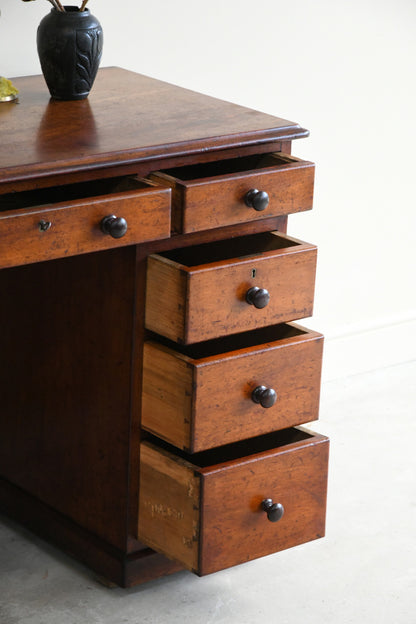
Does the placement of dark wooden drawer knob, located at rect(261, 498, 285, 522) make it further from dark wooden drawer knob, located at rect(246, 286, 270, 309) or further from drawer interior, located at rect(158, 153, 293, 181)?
drawer interior, located at rect(158, 153, 293, 181)

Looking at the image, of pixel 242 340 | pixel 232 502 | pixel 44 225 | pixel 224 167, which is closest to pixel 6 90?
pixel 224 167

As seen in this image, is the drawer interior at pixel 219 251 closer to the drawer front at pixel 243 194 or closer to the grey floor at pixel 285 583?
the drawer front at pixel 243 194

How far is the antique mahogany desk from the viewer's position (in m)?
1.94

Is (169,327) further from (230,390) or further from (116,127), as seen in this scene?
(116,127)

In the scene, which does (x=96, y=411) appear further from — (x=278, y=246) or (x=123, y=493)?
(x=278, y=246)

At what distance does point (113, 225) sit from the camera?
1.81 meters

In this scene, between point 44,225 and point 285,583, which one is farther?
point 285,583

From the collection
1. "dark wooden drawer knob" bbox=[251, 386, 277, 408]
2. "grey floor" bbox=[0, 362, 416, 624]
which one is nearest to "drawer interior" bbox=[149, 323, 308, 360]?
"dark wooden drawer knob" bbox=[251, 386, 277, 408]

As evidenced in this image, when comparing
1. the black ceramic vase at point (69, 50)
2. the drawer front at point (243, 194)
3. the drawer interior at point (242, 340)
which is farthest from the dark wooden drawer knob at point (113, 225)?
the black ceramic vase at point (69, 50)

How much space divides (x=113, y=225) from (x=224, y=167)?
0.43 meters

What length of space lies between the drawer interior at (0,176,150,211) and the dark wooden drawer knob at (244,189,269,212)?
0.20m

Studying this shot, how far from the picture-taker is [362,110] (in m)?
3.01

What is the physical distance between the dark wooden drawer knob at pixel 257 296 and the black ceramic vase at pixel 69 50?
537mm

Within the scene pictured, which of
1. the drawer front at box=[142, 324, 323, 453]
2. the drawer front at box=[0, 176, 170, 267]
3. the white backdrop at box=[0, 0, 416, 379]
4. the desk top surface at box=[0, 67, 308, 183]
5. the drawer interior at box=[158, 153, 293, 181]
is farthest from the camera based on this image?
the white backdrop at box=[0, 0, 416, 379]
